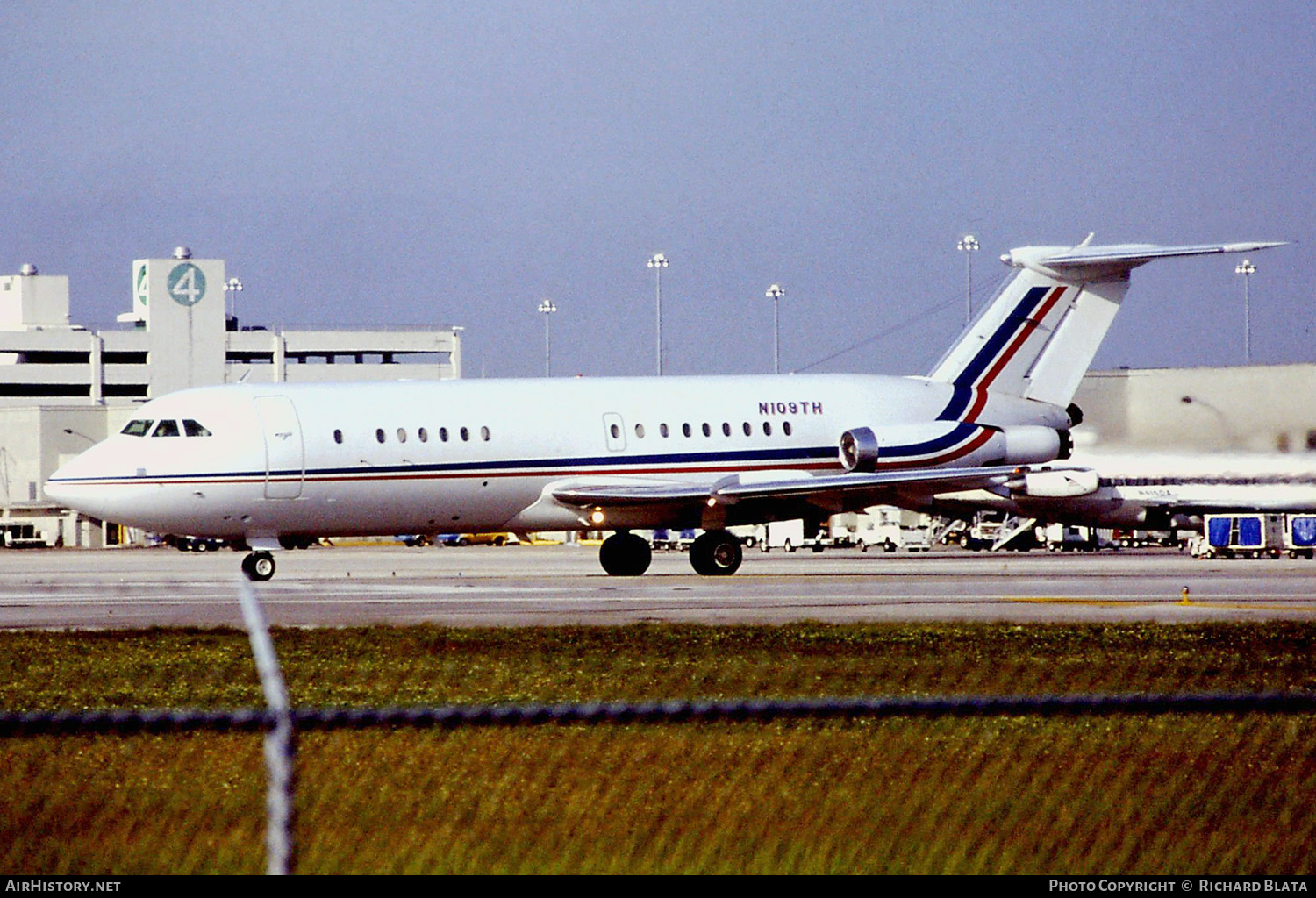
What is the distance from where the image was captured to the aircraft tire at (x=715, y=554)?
129 ft

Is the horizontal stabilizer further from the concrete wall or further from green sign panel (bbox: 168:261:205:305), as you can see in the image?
green sign panel (bbox: 168:261:205:305)

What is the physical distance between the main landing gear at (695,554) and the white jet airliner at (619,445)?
0.04 metres

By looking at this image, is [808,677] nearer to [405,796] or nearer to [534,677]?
[534,677]

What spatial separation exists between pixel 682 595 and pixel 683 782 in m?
21.3

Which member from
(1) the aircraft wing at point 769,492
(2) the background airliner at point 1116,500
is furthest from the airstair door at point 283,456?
(2) the background airliner at point 1116,500

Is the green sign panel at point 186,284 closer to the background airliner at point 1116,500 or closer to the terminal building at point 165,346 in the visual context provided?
the terminal building at point 165,346

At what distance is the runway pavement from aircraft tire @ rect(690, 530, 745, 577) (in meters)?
0.40

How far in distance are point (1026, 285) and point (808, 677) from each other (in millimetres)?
28939

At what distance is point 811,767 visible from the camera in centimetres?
1012

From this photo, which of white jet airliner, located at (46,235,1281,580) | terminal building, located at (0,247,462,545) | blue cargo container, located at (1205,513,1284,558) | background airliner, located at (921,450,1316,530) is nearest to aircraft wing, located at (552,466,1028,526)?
white jet airliner, located at (46,235,1281,580)

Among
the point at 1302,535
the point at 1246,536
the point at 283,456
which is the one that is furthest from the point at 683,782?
the point at 1302,535

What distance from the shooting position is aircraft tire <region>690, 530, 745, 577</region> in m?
39.4

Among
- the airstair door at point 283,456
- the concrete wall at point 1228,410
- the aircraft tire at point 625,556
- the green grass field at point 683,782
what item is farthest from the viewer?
the aircraft tire at point 625,556
